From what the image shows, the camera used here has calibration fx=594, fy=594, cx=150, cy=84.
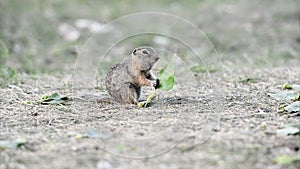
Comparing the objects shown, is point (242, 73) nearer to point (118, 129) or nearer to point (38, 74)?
point (38, 74)

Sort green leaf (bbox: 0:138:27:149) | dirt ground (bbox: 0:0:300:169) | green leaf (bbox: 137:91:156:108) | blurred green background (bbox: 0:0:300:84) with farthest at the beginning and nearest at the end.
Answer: blurred green background (bbox: 0:0:300:84), green leaf (bbox: 137:91:156:108), green leaf (bbox: 0:138:27:149), dirt ground (bbox: 0:0:300:169)

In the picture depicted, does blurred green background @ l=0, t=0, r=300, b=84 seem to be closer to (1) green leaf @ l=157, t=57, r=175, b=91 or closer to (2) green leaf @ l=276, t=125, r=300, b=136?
(1) green leaf @ l=157, t=57, r=175, b=91

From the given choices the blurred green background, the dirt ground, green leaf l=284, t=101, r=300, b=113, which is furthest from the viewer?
the blurred green background

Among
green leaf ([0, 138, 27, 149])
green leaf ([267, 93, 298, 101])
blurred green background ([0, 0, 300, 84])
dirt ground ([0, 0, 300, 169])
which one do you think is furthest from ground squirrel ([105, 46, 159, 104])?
blurred green background ([0, 0, 300, 84])

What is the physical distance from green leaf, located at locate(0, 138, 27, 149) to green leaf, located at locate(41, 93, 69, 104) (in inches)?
49.5

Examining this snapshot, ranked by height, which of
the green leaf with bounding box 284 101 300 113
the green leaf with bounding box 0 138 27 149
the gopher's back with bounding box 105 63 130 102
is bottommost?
the green leaf with bounding box 0 138 27 149

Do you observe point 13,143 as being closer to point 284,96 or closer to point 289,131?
point 289,131

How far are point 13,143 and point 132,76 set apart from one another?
57.2 inches

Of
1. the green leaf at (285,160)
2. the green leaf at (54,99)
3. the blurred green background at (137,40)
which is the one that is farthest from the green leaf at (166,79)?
the blurred green background at (137,40)

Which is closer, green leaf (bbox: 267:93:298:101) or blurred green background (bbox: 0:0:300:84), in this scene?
green leaf (bbox: 267:93:298:101)

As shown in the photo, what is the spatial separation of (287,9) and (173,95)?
21.9ft

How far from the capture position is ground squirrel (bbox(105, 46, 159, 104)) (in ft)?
16.3

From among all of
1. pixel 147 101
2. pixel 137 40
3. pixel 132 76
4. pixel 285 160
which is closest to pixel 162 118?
pixel 147 101

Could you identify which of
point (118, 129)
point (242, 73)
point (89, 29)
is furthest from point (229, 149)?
point (89, 29)
